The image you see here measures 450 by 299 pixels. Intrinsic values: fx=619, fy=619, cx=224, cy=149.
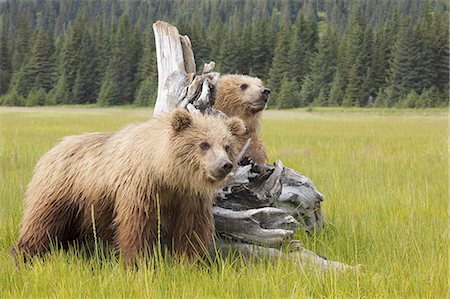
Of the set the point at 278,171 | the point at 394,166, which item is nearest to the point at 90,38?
the point at 394,166

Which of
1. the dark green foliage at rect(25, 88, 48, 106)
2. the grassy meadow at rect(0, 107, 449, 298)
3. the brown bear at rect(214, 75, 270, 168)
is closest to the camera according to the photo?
the grassy meadow at rect(0, 107, 449, 298)

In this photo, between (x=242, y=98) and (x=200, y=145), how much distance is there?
266 centimetres

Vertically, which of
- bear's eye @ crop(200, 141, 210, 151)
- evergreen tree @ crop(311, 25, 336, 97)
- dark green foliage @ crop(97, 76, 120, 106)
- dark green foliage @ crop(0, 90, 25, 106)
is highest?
bear's eye @ crop(200, 141, 210, 151)

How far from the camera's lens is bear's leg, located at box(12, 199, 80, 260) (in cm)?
503

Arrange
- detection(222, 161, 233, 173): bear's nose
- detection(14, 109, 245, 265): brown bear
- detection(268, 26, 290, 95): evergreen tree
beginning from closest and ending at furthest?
1. detection(222, 161, 233, 173): bear's nose
2. detection(14, 109, 245, 265): brown bear
3. detection(268, 26, 290, 95): evergreen tree

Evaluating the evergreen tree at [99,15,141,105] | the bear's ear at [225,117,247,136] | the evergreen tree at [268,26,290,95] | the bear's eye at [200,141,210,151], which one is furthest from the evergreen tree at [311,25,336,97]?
the bear's eye at [200,141,210,151]

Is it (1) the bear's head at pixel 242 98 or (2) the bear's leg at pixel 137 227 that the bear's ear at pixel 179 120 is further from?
(1) the bear's head at pixel 242 98

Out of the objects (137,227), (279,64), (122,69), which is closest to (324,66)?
(279,64)

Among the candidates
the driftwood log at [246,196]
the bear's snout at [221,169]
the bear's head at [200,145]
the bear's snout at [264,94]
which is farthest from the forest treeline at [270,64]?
the bear's snout at [221,169]

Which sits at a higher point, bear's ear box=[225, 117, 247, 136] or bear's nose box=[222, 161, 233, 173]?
bear's ear box=[225, 117, 247, 136]

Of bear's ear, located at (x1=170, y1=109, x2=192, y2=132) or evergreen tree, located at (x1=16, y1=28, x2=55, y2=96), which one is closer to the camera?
bear's ear, located at (x1=170, y1=109, x2=192, y2=132)

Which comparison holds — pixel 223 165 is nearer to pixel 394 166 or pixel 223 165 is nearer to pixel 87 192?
pixel 87 192

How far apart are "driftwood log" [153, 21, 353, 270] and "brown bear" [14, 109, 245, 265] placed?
1.37ft

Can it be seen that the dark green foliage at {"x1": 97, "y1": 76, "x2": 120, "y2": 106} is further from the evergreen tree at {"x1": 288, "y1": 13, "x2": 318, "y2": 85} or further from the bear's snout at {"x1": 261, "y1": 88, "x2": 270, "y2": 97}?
the bear's snout at {"x1": 261, "y1": 88, "x2": 270, "y2": 97}
